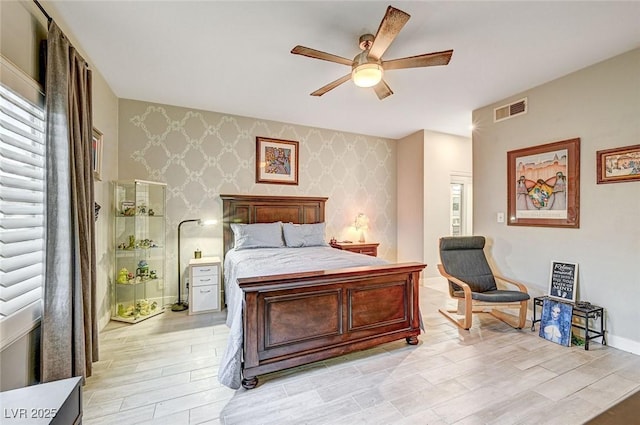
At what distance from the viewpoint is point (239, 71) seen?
2992 mm

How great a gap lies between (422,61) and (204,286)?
3.46m

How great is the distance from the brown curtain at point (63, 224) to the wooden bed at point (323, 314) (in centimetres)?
111

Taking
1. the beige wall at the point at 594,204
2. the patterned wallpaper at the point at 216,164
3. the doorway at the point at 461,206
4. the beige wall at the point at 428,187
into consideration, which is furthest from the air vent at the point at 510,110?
the patterned wallpaper at the point at 216,164

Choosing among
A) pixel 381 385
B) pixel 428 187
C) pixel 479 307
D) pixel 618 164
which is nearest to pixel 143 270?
pixel 381 385

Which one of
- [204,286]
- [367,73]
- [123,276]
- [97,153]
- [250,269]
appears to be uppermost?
[367,73]

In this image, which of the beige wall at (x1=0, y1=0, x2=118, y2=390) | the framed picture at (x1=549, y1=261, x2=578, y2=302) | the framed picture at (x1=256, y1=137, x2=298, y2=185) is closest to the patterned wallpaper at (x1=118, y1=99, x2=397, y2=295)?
the framed picture at (x1=256, y1=137, x2=298, y2=185)

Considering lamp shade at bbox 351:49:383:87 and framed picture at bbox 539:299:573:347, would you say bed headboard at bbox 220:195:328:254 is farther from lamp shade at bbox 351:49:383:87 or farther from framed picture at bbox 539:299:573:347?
framed picture at bbox 539:299:573:347

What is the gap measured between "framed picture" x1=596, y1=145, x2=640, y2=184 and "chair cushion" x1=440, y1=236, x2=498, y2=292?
4.61 ft

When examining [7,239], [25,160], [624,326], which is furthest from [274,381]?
[624,326]

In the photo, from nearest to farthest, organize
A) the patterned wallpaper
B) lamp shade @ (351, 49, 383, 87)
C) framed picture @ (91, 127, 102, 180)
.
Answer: lamp shade @ (351, 49, 383, 87) < framed picture @ (91, 127, 102, 180) < the patterned wallpaper

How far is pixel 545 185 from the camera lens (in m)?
3.30

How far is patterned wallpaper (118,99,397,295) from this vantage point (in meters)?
3.84

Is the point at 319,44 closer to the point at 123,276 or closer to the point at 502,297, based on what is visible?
the point at 502,297

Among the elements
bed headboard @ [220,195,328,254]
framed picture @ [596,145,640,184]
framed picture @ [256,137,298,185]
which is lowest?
bed headboard @ [220,195,328,254]
